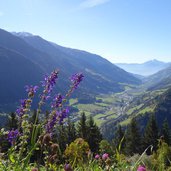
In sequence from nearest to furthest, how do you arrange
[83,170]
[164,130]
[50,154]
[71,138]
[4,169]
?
[50,154] → [4,169] → [83,170] → [71,138] → [164,130]

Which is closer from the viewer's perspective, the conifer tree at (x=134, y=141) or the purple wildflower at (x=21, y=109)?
the purple wildflower at (x=21, y=109)

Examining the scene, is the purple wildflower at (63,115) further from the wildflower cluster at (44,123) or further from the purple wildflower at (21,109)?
the purple wildflower at (21,109)

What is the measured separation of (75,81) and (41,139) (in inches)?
54.3

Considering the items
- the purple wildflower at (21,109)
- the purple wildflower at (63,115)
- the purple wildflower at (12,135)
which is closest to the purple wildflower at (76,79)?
the purple wildflower at (63,115)

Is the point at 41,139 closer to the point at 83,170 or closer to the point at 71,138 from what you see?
the point at 83,170

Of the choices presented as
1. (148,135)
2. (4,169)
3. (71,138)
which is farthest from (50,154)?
(148,135)

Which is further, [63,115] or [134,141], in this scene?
[134,141]

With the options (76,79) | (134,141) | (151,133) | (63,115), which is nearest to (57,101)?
(63,115)

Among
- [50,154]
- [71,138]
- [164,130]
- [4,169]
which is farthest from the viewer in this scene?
[164,130]

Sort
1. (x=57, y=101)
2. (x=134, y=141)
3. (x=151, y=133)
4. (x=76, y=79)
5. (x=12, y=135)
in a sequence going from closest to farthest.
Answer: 1. (x=57, y=101)
2. (x=76, y=79)
3. (x=12, y=135)
4. (x=151, y=133)
5. (x=134, y=141)

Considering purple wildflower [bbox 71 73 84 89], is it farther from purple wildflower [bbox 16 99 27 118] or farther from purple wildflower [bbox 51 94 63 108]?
purple wildflower [bbox 16 99 27 118]

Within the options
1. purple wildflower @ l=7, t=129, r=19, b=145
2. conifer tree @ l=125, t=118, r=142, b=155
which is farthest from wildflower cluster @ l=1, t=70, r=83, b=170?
conifer tree @ l=125, t=118, r=142, b=155

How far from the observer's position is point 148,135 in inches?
3024

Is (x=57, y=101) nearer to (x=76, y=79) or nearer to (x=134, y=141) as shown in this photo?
(x=76, y=79)
